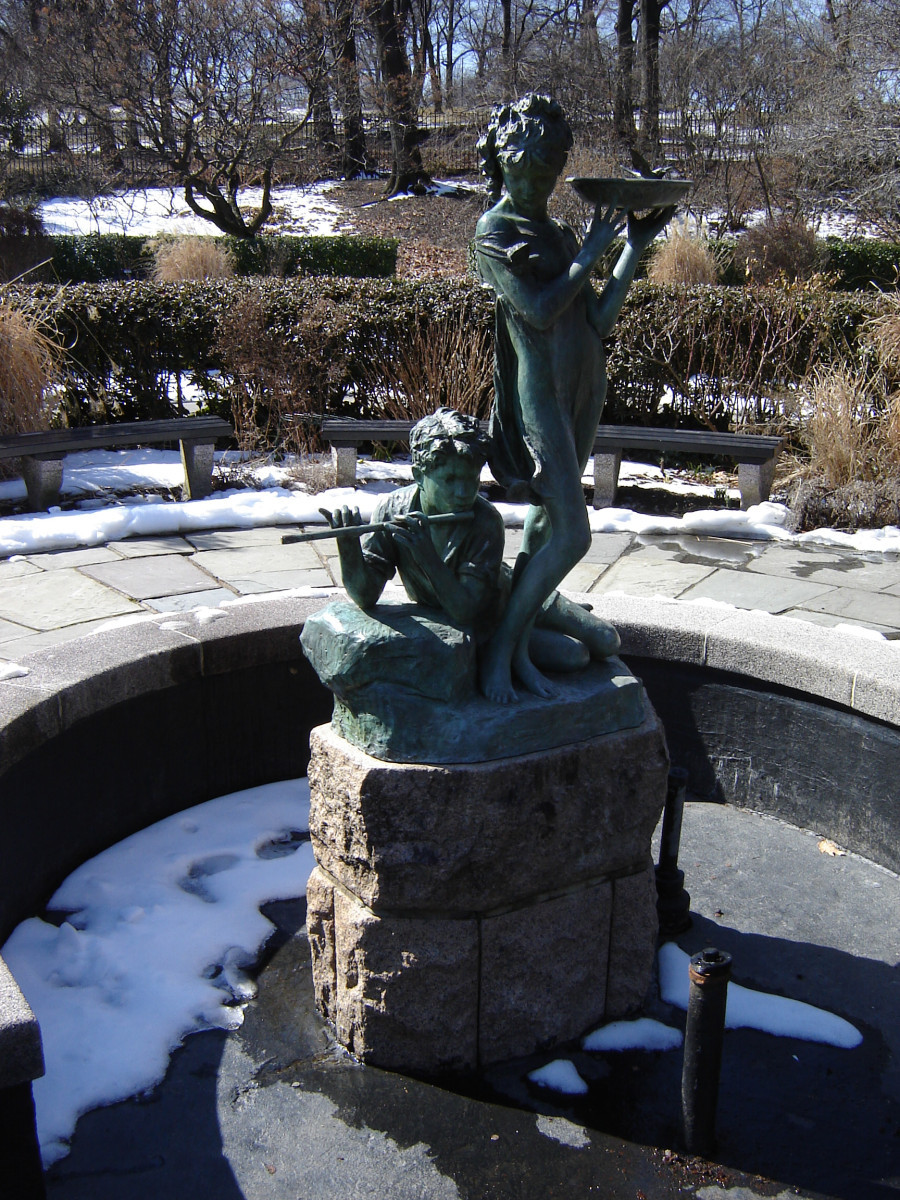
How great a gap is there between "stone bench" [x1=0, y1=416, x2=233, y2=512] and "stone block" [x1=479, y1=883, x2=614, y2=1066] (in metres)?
5.11

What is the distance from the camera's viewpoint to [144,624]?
149 inches

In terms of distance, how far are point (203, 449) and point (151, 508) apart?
3.23 ft

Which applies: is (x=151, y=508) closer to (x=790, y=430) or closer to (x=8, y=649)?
(x=8, y=649)

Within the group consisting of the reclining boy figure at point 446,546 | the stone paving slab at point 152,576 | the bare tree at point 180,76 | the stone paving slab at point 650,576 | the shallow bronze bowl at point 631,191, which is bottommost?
the stone paving slab at point 650,576

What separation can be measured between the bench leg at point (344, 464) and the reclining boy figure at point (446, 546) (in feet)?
15.2

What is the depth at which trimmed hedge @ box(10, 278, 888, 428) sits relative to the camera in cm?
816

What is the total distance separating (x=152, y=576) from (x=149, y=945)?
2.67 meters

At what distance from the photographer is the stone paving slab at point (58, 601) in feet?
15.4

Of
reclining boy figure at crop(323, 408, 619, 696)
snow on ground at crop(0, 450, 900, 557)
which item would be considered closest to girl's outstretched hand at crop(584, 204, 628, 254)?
reclining boy figure at crop(323, 408, 619, 696)

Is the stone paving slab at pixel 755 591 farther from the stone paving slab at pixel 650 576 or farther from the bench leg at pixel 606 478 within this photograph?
the bench leg at pixel 606 478

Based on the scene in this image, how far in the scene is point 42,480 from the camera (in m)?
6.71

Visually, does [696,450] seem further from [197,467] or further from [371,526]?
[371,526]

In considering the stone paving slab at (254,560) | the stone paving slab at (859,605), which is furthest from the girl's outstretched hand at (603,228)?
the stone paving slab at (254,560)

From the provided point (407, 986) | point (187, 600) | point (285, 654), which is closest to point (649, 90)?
point (187, 600)
